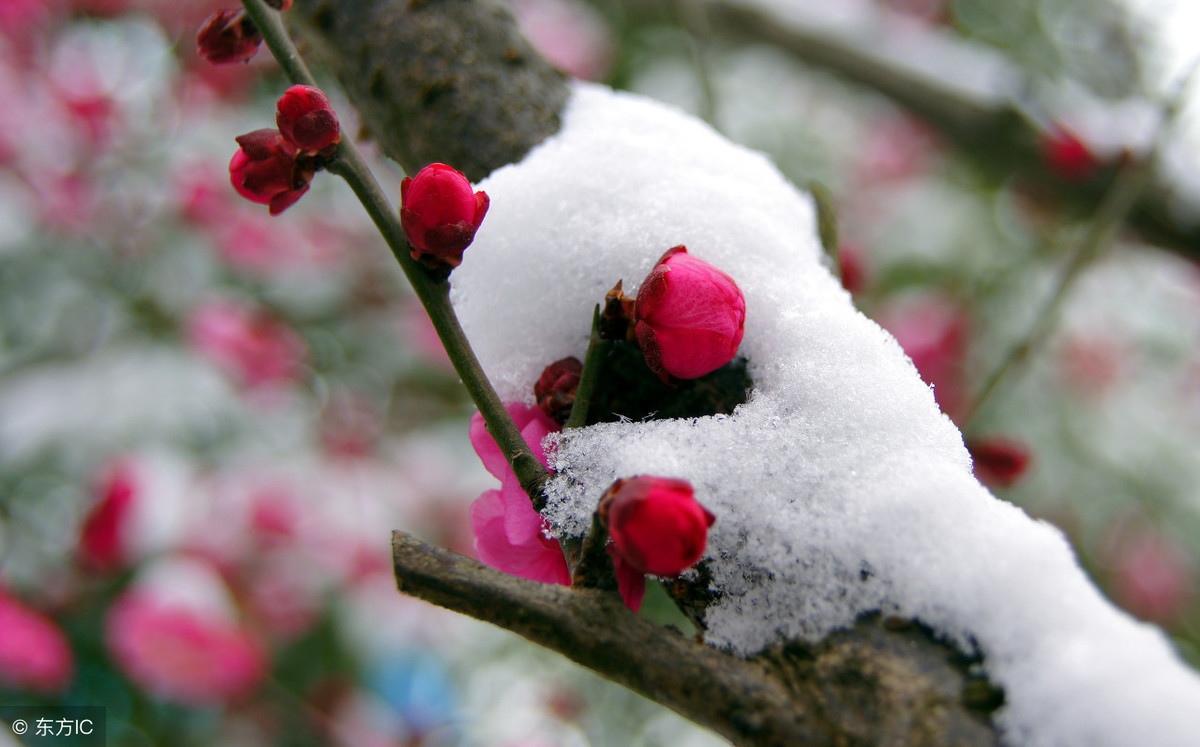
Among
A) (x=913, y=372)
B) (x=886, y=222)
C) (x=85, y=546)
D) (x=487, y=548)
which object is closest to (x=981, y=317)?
(x=886, y=222)

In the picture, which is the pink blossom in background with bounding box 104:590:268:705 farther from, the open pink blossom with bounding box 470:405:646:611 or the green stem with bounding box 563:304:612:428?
the green stem with bounding box 563:304:612:428

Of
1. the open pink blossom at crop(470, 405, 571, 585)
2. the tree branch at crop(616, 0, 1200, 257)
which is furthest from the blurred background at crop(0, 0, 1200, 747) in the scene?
the open pink blossom at crop(470, 405, 571, 585)

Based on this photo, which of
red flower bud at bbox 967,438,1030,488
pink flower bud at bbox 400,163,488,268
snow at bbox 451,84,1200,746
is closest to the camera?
snow at bbox 451,84,1200,746

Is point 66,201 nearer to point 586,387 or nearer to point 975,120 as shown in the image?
point 586,387

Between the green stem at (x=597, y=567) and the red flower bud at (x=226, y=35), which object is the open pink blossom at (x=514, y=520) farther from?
the red flower bud at (x=226, y=35)

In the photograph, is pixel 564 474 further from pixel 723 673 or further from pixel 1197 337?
pixel 1197 337
